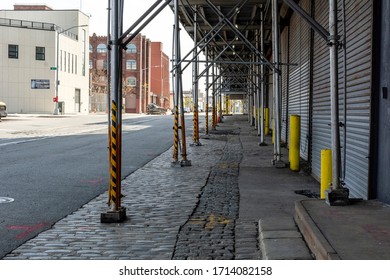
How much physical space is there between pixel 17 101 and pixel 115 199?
5832 centimetres

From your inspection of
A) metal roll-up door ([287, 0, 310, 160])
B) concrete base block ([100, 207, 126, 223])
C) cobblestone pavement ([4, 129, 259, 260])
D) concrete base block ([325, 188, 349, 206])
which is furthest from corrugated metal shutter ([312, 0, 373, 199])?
metal roll-up door ([287, 0, 310, 160])

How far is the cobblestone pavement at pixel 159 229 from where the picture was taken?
5.36 m

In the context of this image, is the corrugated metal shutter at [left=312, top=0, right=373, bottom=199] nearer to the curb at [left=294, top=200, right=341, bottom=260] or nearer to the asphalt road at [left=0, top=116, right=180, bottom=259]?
the curb at [left=294, top=200, right=341, bottom=260]

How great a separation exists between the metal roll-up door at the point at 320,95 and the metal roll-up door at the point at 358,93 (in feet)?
5.87

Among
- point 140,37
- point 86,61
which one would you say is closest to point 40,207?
point 86,61

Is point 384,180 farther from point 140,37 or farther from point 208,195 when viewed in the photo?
point 140,37

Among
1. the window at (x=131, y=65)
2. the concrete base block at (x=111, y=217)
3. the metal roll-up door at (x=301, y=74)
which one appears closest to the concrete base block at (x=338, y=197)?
the concrete base block at (x=111, y=217)

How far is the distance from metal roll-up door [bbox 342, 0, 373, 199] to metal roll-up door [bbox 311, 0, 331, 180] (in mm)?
1789

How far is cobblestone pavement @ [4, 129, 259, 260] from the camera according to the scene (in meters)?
5.36

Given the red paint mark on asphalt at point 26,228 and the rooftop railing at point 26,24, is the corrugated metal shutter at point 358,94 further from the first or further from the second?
the rooftop railing at point 26,24

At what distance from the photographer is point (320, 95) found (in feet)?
36.4

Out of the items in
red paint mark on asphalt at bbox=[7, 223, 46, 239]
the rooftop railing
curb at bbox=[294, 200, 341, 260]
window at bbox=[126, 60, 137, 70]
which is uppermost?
the rooftop railing

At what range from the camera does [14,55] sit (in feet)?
198

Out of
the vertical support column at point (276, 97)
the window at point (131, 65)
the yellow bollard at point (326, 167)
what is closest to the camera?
the yellow bollard at point (326, 167)
